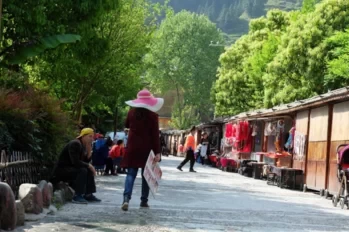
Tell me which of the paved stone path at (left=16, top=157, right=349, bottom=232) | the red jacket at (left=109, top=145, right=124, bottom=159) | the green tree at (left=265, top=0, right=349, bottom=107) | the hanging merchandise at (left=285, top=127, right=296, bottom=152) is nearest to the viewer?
the paved stone path at (left=16, top=157, right=349, bottom=232)

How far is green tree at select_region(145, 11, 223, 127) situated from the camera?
290 ft

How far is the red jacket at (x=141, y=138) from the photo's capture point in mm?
12195

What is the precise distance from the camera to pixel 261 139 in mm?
34938

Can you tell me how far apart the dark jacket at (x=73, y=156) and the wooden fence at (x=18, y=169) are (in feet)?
1.83

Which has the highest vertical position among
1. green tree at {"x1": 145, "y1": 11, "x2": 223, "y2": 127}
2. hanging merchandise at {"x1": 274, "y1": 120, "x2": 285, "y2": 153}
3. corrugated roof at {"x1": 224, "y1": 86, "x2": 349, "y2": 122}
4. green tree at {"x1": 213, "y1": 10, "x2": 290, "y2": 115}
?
green tree at {"x1": 145, "y1": 11, "x2": 223, "y2": 127}

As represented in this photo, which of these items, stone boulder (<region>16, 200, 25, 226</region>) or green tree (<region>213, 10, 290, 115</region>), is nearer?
stone boulder (<region>16, 200, 25, 226</region>)

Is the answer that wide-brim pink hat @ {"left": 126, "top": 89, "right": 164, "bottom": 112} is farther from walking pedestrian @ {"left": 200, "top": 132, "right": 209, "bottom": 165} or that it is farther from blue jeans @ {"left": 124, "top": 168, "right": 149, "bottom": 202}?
walking pedestrian @ {"left": 200, "top": 132, "right": 209, "bottom": 165}

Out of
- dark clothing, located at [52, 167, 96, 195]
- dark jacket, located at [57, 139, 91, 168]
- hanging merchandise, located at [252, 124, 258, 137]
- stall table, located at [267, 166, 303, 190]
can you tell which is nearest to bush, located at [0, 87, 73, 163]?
dark jacket, located at [57, 139, 91, 168]

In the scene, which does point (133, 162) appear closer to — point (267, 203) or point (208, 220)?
point (208, 220)

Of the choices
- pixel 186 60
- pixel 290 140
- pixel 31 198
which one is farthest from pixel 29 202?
pixel 186 60

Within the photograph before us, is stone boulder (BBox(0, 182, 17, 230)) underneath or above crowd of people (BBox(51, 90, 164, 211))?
underneath

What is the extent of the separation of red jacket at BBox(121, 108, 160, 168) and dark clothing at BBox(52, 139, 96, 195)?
962 millimetres

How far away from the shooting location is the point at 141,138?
484 inches

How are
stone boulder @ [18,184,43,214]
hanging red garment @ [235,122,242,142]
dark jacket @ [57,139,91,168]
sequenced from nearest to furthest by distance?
stone boulder @ [18,184,43,214] < dark jacket @ [57,139,91,168] < hanging red garment @ [235,122,242,142]
